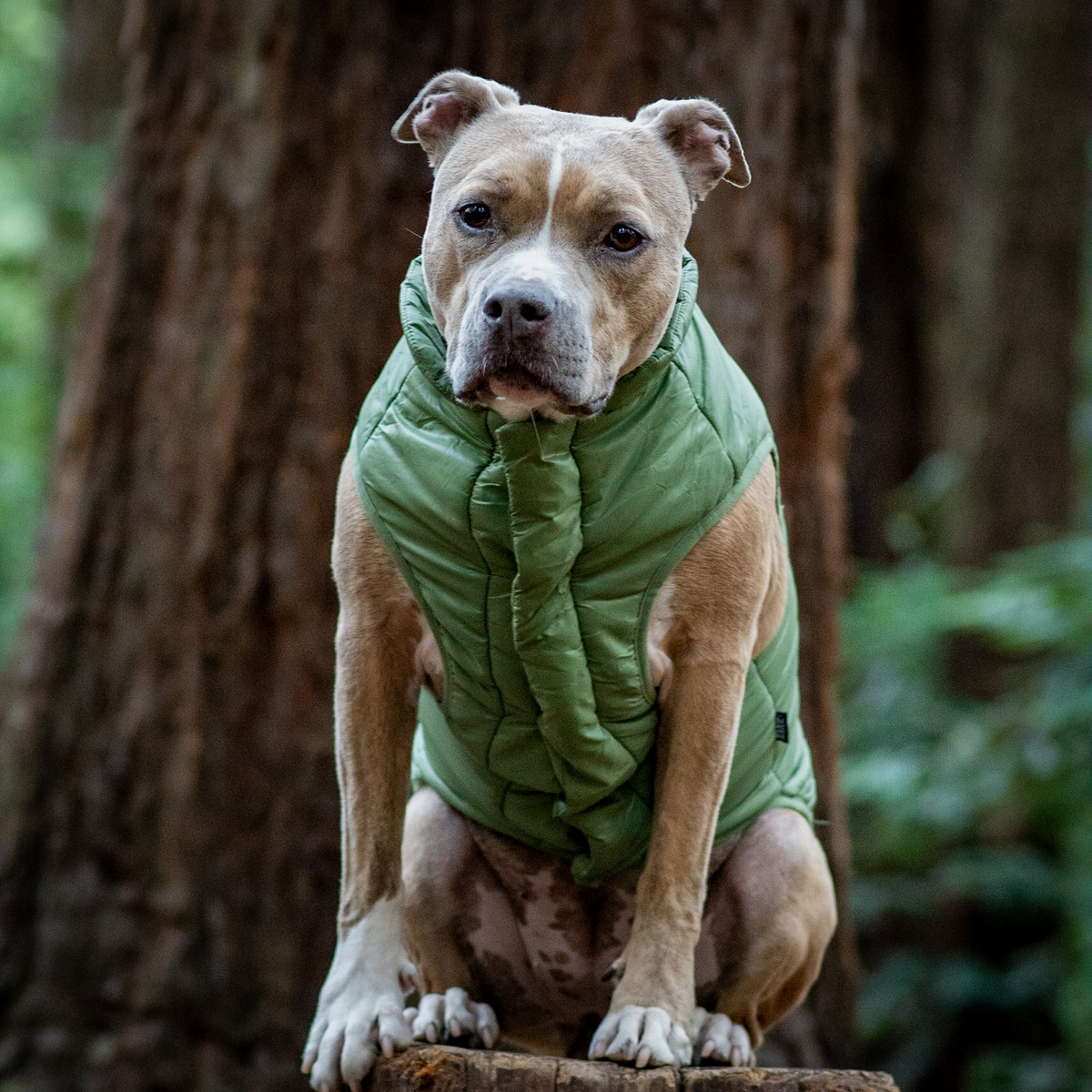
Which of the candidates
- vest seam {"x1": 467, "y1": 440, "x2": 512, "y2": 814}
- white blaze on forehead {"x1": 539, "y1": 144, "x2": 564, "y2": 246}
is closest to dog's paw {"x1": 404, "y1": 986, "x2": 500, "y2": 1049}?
vest seam {"x1": 467, "y1": 440, "x2": 512, "y2": 814}

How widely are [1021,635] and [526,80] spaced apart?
3.61 meters

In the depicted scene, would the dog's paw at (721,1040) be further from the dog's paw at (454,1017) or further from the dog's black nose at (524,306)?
the dog's black nose at (524,306)

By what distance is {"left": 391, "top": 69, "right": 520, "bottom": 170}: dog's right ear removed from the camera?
9.29 feet

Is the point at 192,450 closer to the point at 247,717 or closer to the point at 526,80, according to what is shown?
the point at 247,717

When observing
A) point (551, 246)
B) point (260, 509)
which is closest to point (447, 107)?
point (551, 246)

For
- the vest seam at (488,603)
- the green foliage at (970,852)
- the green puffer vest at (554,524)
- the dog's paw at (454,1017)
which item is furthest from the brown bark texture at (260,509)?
the green foliage at (970,852)

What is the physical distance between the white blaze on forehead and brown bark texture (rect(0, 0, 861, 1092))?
7.15 feet

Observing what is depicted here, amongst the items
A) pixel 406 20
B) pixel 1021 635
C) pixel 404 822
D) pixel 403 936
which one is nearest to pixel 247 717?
pixel 404 822

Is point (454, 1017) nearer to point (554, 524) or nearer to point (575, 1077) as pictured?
point (575, 1077)

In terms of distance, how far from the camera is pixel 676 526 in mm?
2701

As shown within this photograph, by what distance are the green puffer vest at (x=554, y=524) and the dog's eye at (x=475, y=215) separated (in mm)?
234

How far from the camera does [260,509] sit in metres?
4.91

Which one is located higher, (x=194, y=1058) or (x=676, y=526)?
(x=676, y=526)

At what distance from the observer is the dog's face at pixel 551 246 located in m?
2.51
